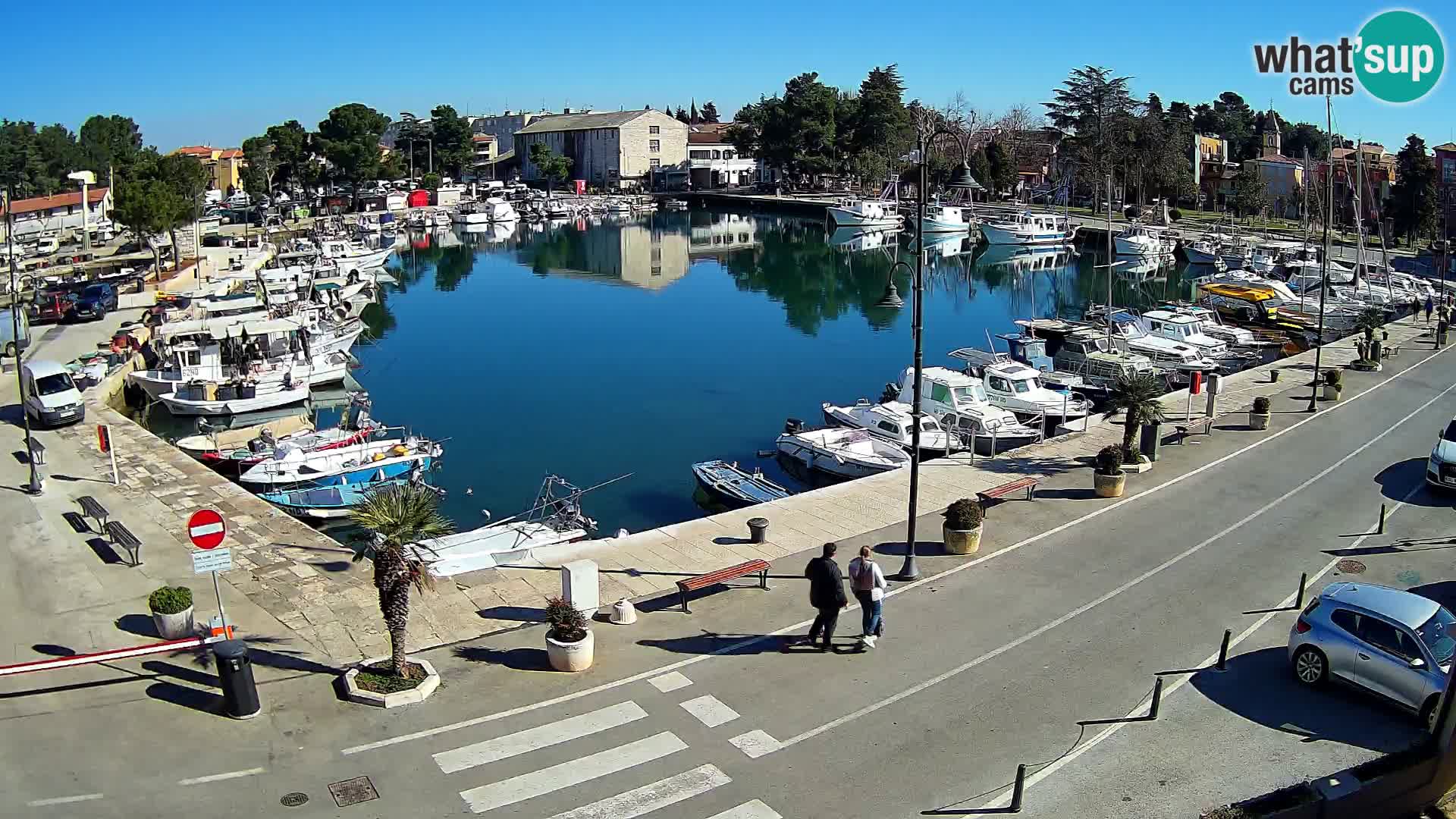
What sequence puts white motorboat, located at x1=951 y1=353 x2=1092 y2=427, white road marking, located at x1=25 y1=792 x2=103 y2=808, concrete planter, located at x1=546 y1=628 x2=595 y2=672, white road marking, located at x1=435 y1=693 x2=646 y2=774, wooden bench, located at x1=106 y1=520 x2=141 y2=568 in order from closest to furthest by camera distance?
1. white road marking, located at x1=25 y1=792 x2=103 y2=808
2. white road marking, located at x1=435 y1=693 x2=646 y2=774
3. concrete planter, located at x1=546 y1=628 x2=595 y2=672
4. wooden bench, located at x1=106 y1=520 x2=141 y2=568
5. white motorboat, located at x1=951 y1=353 x2=1092 y2=427

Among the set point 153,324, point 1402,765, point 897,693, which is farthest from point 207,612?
point 153,324

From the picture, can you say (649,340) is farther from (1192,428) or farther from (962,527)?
(962,527)

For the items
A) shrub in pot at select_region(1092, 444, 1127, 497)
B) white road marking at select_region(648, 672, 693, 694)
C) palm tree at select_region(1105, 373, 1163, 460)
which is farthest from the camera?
palm tree at select_region(1105, 373, 1163, 460)

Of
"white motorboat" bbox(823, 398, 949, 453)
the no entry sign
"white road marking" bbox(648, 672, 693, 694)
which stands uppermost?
the no entry sign

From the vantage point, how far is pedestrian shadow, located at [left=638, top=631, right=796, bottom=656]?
15.1m

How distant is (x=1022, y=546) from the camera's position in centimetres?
1956

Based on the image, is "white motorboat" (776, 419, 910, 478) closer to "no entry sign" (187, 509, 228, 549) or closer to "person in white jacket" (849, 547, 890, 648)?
"person in white jacket" (849, 547, 890, 648)

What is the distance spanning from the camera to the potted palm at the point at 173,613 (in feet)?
50.5

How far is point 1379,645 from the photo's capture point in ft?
43.2

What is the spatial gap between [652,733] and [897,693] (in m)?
3.16

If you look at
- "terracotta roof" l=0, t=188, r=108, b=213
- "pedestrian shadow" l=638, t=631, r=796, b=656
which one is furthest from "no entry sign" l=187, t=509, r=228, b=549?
"terracotta roof" l=0, t=188, r=108, b=213

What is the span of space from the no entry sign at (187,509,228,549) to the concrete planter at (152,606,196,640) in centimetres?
143

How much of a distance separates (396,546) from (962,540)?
376 inches

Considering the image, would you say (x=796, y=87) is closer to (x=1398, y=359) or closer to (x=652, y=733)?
(x=1398, y=359)
